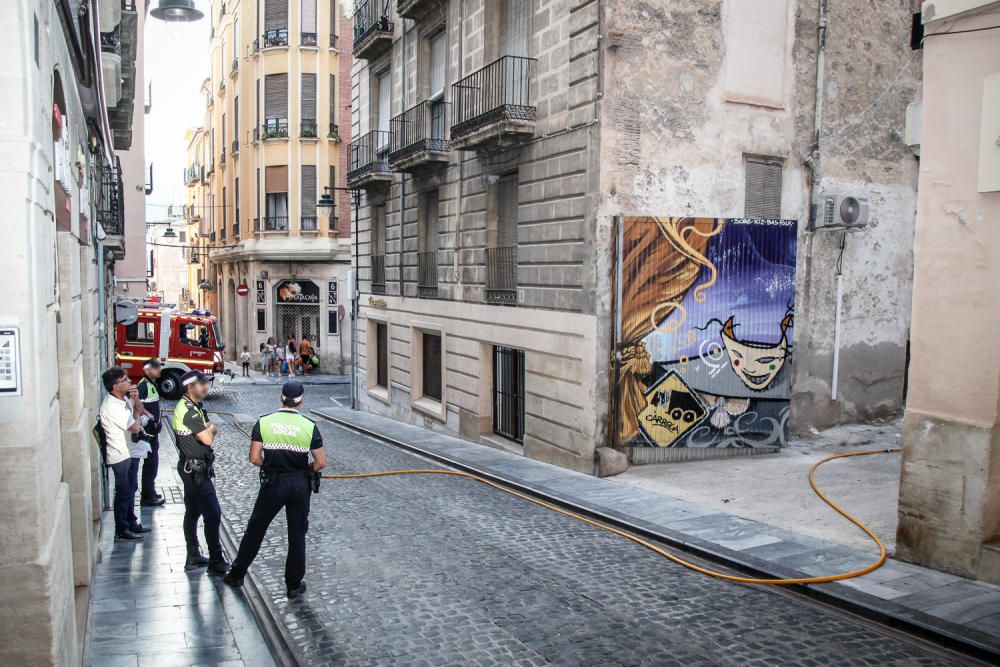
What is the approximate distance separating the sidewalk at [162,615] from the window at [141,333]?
63.8 feet

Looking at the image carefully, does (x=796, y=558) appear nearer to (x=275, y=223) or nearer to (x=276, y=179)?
(x=275, y=223)

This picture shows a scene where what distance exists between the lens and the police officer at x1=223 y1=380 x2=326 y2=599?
23.0 ft

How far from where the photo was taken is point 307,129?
35.4 m

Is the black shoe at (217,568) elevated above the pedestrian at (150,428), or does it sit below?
below

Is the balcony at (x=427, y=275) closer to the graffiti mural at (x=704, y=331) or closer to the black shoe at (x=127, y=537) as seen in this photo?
the graffiti mural at (x=704, y=331)

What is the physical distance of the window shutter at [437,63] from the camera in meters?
18.5

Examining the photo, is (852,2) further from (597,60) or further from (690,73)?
(597,60)

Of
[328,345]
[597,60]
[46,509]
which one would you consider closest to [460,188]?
[597,60]

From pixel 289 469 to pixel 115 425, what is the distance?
269 centimetres

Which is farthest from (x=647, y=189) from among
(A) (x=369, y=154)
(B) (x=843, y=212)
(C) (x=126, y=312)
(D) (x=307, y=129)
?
(D) (x=307, y=129)

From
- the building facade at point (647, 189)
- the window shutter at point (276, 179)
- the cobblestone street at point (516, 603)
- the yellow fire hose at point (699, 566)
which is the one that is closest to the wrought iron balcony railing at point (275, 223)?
the window shutter at point (276, 179)

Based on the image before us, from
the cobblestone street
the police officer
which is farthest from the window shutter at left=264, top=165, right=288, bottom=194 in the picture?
the police officer

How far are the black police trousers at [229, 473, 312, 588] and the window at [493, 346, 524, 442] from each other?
8279 mm

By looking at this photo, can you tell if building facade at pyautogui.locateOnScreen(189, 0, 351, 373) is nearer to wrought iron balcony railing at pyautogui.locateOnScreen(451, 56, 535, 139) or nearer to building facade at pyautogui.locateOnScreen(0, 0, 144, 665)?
wrought iron balcony railing at pyautogui.locateOnScreen(451, 56, 535, 139)
